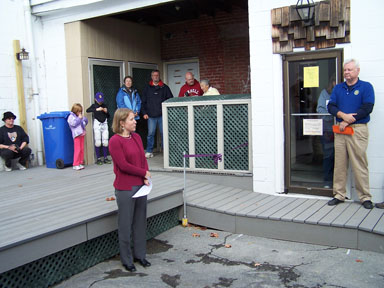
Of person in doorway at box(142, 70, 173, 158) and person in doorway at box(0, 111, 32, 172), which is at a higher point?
person in doorway at box(142, 70, 173, 158)

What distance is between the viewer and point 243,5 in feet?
29.4

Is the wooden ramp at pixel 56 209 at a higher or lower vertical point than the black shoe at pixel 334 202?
higher

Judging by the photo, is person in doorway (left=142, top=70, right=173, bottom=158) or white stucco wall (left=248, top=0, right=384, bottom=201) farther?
person in doorway (left=142, top=70, right=173, bottom=158)

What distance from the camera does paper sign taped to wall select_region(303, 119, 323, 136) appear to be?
591 cm

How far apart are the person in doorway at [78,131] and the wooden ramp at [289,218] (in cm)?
266

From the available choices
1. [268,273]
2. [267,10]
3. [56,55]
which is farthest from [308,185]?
[56,55]

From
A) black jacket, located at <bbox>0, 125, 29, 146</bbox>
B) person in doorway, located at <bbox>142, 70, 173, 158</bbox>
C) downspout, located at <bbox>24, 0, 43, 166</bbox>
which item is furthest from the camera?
person in doorway, located at <bbox>142, 70, 173, 158</bbox>

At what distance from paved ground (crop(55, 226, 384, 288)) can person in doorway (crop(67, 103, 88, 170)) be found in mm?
3269

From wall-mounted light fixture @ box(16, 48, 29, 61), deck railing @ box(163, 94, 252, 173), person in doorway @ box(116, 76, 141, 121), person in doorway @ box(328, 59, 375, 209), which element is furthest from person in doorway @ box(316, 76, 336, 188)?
wall-mounted light fixture @ box(16, 48, 29, 61)

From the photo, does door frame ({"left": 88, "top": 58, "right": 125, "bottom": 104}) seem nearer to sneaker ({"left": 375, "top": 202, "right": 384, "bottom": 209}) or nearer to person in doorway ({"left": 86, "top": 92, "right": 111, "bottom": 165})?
person in doorway ({"left": 86, "top": 92, "right": 111, "bottom": 165})

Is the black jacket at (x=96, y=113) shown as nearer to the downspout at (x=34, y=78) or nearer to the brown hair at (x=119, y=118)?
the downspout at (x=34, y=78)

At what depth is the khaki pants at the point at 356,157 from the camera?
5262mm

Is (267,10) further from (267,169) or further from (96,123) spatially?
(96,123)

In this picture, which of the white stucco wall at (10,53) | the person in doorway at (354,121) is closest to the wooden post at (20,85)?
the white stucco wall at (10,53)
